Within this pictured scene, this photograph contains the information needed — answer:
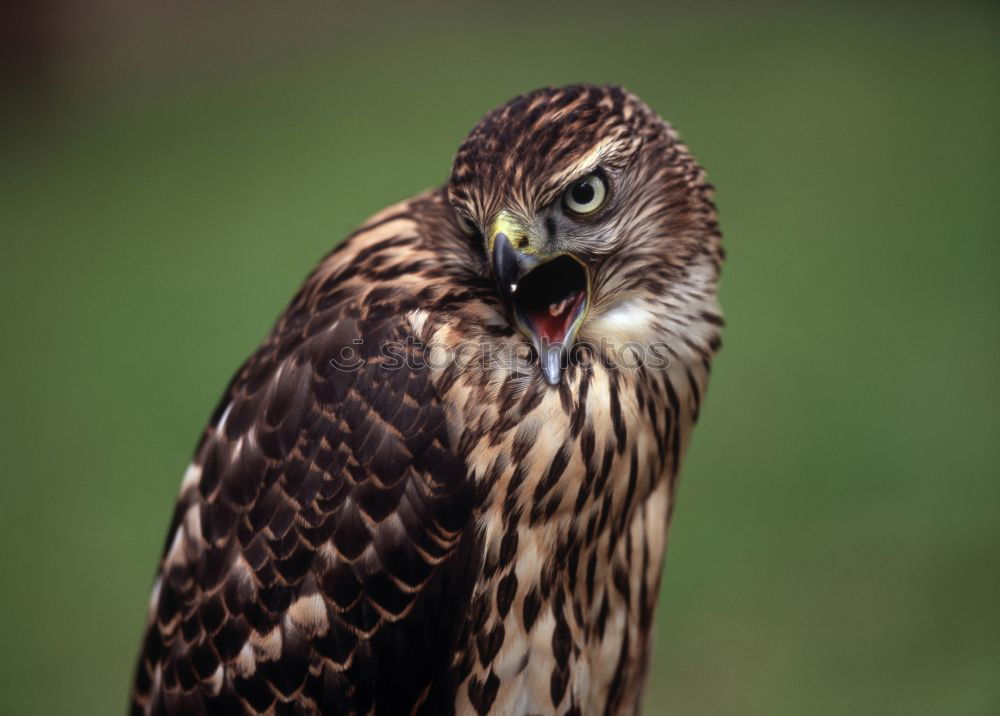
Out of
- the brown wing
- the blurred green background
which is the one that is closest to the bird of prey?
the brown wing

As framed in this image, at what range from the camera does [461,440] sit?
2309mm

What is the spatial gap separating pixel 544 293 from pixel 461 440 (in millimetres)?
371

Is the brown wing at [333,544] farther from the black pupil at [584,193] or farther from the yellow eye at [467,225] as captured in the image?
the black pupil at [584,193]

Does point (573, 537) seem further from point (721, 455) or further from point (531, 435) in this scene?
point (721, 455)

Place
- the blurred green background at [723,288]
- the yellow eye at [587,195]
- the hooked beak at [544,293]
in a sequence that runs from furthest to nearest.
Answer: the blurred green background at [723,288]
the yellow eye at [587,195]
the hooked beak at [544,293]

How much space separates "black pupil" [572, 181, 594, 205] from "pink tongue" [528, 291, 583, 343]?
21 centimetres

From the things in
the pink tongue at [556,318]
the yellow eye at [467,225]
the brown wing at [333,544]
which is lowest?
the brown wing at [333,544]

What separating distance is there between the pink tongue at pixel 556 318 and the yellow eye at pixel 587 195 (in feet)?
0.64

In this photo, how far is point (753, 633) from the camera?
205 inches

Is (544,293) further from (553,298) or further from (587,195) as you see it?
(587,195)

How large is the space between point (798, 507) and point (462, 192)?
3.98m

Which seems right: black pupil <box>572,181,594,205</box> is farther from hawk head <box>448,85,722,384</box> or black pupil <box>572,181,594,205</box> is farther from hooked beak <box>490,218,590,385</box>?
hooked beak <box>490,218,590,385</box>

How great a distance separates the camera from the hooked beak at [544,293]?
214 cm

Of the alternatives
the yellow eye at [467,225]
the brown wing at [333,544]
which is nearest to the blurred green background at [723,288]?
the brown wing at [333,544]
